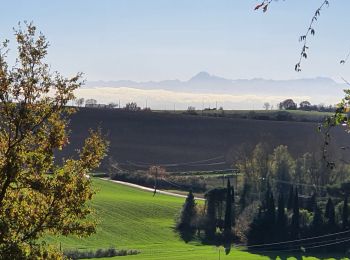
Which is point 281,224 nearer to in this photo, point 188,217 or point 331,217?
point 331,217

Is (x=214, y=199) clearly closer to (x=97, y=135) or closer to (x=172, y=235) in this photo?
(x=172, y=235)

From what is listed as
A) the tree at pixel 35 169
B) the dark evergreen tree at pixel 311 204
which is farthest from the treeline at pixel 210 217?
the tree at pixel 35 169

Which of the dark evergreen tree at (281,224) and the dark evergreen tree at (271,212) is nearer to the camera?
the dark evergreen tree at (271,212)

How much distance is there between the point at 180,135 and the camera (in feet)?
335

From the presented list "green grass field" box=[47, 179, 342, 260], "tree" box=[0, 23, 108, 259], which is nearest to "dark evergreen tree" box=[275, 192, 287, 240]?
"green grass field" box=[47, 179, 342, 260]

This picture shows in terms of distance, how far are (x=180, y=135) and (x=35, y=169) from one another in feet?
305

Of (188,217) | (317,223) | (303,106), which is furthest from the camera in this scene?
(303,106)

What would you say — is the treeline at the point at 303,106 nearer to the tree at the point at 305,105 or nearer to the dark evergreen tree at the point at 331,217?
the tree at the point at 305,105

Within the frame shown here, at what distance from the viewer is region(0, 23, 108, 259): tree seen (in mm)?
8891

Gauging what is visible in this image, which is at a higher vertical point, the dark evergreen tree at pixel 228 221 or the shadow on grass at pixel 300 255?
the dark evergreen tree at pixel 228 221

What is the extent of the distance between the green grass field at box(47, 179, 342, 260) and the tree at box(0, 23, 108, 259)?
2637cm

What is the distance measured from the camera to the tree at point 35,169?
8.89 meters

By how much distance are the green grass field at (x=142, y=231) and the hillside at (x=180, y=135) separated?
27069 millimetres

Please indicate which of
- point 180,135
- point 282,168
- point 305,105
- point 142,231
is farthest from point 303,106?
point 142,231
